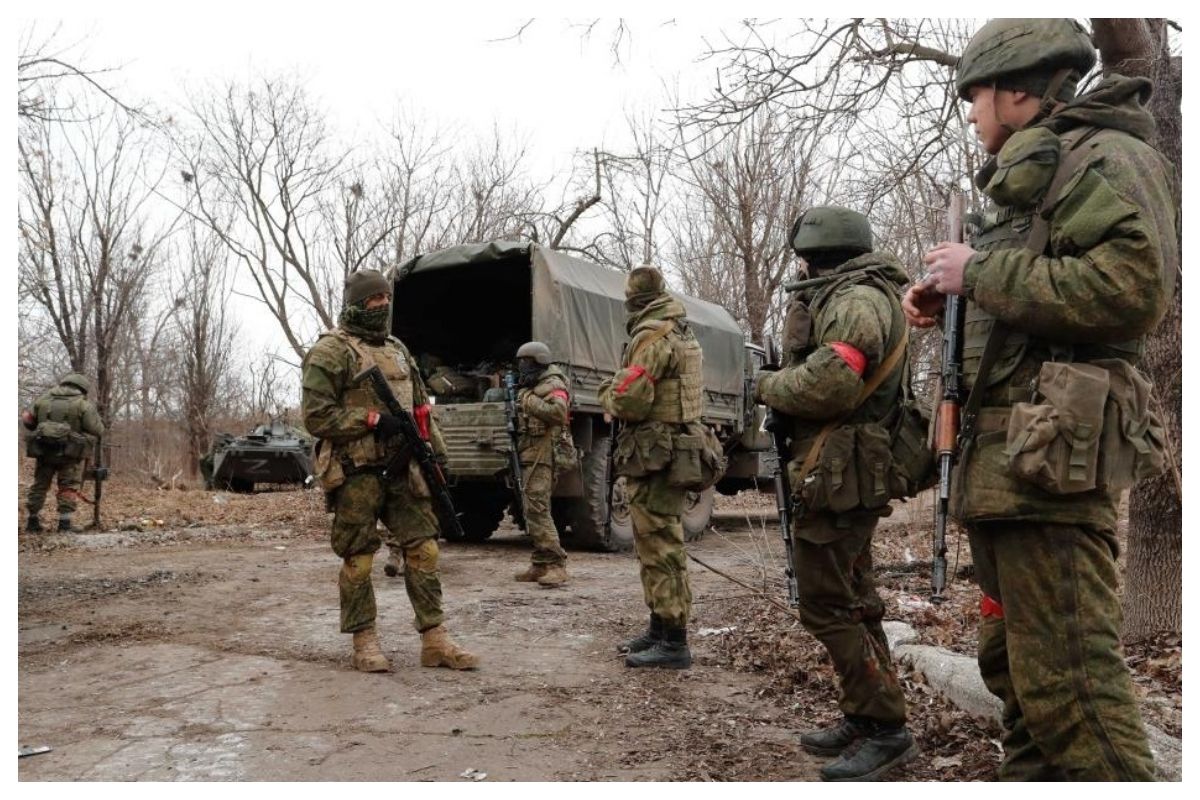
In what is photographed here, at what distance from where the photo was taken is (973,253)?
2422 mm

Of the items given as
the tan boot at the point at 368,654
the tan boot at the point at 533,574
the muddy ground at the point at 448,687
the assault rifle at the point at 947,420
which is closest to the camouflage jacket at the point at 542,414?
the tan boot at the point at 533,574

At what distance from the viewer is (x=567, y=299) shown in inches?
369

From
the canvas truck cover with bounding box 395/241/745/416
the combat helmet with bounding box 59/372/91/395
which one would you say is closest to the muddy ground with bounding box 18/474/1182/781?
the canvas truck cover with bounding box 395/241/745/416

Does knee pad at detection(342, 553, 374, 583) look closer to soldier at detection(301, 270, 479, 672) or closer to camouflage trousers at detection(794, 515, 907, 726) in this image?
soldier at detection(301, 270, 479, 672)

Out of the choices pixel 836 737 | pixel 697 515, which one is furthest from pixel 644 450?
pixel 697 515

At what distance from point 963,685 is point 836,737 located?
0.68 meters

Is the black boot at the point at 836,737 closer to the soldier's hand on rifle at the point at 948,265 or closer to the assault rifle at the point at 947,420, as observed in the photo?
the assault rifle at the point at 947,420

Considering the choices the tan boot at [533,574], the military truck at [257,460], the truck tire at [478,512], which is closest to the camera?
the tan boot at [533,574]

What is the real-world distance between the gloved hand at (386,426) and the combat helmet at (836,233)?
233 cm

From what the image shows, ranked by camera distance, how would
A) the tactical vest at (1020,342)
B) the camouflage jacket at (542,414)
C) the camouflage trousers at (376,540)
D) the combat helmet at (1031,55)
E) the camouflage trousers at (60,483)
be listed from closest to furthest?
the tactical vest at (1020,342) → the combat helmet at (1031,55) → the camouflage trousers at (376,540) → the camouflage jacket at (542,414) → the camouflage trousers at (60,483)

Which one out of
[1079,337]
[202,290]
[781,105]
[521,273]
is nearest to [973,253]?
[1079,337]

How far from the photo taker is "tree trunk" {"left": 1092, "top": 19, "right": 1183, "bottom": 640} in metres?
4.44

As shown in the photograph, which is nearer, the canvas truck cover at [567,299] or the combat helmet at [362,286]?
the combat helmet at [362,286]

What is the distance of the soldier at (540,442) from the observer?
301 inches
